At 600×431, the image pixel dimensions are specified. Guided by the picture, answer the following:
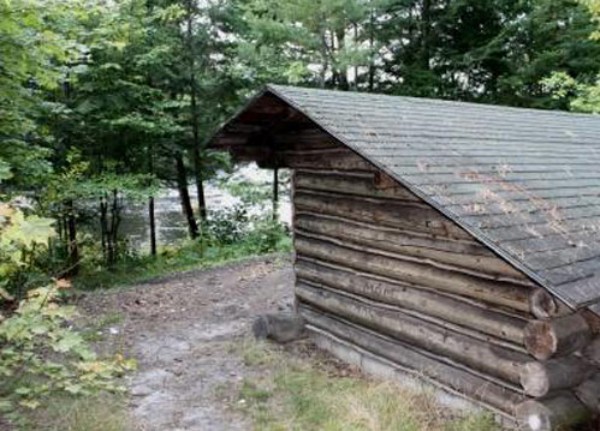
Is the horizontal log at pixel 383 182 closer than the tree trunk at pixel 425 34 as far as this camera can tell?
Yes

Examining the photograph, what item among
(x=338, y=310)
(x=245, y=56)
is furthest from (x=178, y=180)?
(x=338, y=310)

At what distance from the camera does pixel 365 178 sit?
7.08 meters

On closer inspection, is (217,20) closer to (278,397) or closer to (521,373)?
(278,397)

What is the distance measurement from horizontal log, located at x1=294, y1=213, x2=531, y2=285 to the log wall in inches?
0.5

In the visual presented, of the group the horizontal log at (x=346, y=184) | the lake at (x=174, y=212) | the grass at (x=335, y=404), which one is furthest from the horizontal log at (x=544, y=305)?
the lake at (x=174, y=212)

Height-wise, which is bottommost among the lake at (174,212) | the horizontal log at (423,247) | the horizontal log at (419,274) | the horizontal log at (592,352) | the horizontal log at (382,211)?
the lake at (174,212)

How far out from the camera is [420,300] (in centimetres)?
654

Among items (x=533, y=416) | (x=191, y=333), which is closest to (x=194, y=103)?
(x=191, y=333)

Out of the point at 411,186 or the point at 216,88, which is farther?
the point at 216,88

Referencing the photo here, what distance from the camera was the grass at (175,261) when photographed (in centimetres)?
1520

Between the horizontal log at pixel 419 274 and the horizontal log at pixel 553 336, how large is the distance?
0.68 feet

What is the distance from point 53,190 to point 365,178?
869cm

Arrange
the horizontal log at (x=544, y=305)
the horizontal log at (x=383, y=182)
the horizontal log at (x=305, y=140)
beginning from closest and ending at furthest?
the horizontal log at (x=544, y=305), the horizontal log at (x=383, y=182), the horizontal log at (x=305, y=140)

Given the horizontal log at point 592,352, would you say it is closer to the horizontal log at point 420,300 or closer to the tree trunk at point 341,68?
the horizontal log at point 420,300
